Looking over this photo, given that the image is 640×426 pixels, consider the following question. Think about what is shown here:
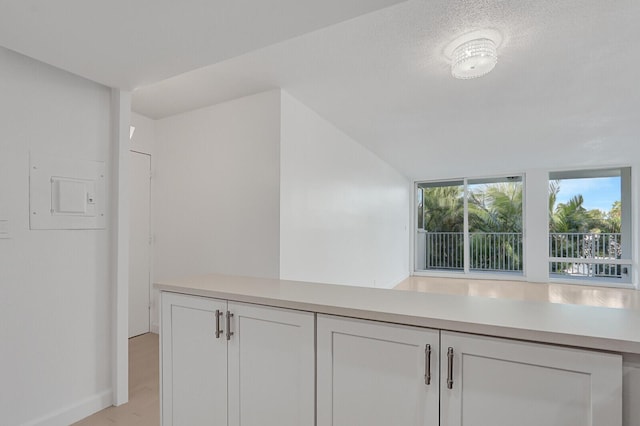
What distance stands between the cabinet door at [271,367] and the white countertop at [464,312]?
0.23 ft

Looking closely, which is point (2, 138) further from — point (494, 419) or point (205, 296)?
point (494, 419)

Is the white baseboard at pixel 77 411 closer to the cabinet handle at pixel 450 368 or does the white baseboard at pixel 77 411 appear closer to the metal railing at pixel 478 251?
the cabinet handle at pixel 450 368

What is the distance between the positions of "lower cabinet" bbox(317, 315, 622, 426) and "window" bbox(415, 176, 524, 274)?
7.03 metres

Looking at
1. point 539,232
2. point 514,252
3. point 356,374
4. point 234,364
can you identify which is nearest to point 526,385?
point 356,374

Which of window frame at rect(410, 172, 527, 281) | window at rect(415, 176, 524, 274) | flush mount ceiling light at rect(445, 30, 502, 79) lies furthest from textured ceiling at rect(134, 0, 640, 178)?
window at rect(415, 176, 524, 274)

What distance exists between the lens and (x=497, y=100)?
3.13m

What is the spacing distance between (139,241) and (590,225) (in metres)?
8.03

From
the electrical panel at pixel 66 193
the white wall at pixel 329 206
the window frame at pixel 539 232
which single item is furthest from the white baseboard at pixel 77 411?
the window frame at pixel 539 232

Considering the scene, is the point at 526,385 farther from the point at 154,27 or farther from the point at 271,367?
the point at 154,27

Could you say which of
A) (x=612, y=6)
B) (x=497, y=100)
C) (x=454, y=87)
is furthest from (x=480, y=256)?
(x=612, y=6)

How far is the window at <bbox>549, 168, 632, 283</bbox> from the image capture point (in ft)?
20.5

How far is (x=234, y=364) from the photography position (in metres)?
1.43

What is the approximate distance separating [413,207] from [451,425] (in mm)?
7413

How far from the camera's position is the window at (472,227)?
23.4 feet
